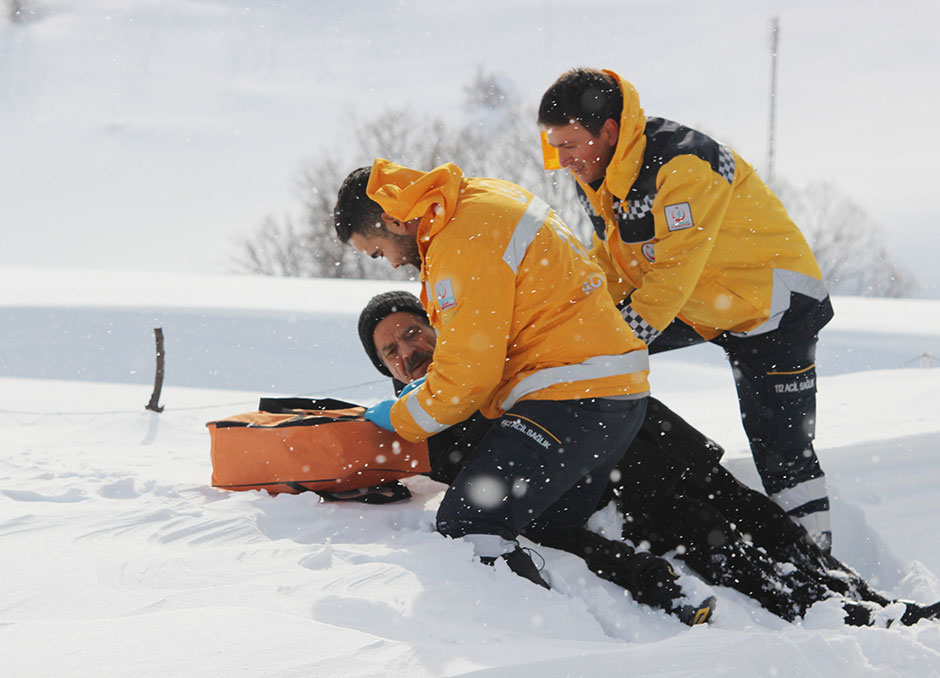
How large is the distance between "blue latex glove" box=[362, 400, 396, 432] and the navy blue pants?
62 cm

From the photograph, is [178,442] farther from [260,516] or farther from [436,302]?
[436,302]

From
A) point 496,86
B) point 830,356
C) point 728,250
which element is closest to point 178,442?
point 728,250

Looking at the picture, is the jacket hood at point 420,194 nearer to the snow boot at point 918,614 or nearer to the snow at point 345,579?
the snow at point 345,579

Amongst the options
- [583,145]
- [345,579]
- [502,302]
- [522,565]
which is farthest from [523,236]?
[345,579]

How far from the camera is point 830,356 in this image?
8.72 m

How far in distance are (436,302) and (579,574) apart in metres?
0.94

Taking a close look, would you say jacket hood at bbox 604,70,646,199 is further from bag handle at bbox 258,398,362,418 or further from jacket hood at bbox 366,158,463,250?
bag handle at bbox 258,398,362,418

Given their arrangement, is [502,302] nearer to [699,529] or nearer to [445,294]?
[445,294]

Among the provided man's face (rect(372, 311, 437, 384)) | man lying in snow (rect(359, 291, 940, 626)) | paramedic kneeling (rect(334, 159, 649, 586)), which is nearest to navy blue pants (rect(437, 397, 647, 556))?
paramedic kneeling (rect(334, 159, 649, 586))

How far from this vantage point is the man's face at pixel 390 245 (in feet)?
8.29

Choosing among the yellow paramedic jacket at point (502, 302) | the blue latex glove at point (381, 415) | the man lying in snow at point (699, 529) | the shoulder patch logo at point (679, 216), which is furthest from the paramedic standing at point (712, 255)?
the blue latex glove at point (381, 415)

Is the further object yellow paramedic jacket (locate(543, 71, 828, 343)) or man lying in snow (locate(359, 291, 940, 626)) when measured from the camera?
yellow paramedic jacket (locate(543, 71, 828, 343))

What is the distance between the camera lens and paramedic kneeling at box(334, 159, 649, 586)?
234 cm

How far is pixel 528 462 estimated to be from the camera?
7.85 feet
